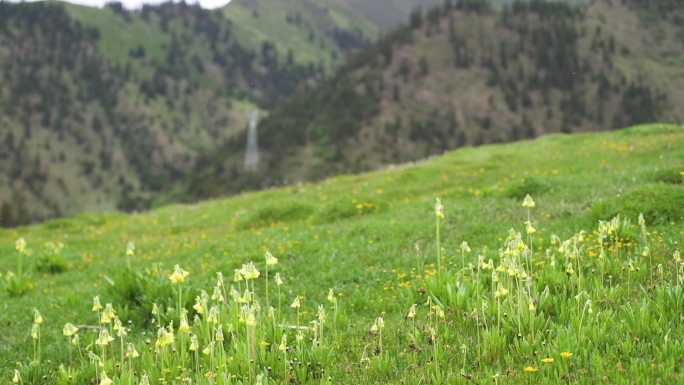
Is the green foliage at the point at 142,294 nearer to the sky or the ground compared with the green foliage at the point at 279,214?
nearer to the ground

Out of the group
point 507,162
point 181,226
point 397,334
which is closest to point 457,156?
point 507,162

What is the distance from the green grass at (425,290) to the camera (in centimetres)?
619

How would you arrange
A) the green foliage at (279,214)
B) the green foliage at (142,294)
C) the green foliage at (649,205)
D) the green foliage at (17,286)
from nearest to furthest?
the green foliage at (142,294)
the green foliage at (649,205)
the green foliage at (17,286)
the green foliage at (279,214)

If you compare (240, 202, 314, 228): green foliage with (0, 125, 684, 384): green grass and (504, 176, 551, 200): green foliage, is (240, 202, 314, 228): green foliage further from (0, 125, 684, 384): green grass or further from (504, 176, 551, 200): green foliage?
(504, 176, 551, 200): green foliage

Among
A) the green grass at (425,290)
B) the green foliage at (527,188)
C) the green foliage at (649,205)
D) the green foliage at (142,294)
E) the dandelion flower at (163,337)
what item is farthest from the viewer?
the green foliage at (527,188)

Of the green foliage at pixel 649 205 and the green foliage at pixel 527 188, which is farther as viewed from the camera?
the green foliage at pixel 527 188

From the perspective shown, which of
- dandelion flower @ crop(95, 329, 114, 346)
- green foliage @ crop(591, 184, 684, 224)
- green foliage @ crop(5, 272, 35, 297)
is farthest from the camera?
green foliage @ crop(5, 272, 35, 297)

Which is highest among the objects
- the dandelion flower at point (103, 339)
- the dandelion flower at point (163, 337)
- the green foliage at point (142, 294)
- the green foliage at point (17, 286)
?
the dandelion flower at point (103, 339)

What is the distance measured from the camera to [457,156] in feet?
147

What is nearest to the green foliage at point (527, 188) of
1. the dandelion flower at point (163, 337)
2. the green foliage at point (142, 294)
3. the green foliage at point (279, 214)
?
the green foliage at point (279, 214)

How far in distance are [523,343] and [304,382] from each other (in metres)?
2.52

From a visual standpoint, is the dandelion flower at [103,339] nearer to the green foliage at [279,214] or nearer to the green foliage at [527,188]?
the green foliage at [527,188]

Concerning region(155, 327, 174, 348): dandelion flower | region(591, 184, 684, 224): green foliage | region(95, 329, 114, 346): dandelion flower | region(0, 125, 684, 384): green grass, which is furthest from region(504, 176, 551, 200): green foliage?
region(95, 329, 114, 346): dandelion flower

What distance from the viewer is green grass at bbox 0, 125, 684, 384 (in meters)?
6.19
